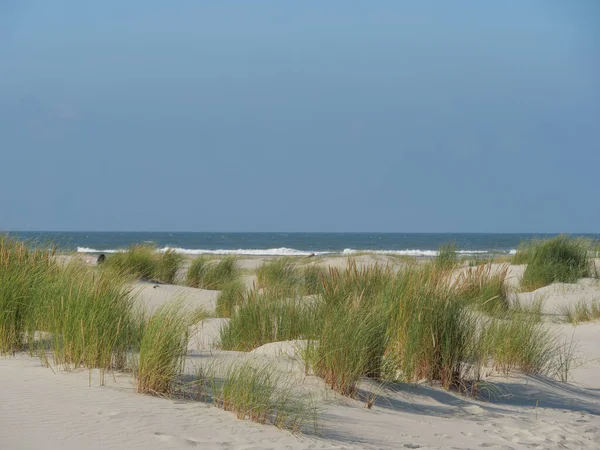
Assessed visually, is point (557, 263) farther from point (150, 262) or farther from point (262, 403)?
point (262, 403)

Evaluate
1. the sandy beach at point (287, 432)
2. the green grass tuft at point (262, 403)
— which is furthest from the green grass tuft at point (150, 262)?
the green grass tuft at point (262, 403)

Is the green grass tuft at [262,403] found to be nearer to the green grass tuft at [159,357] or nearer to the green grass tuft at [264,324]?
the green grass tuft at [159,357]

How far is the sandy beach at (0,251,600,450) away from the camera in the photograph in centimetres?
390

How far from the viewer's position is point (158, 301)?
11.9 meters

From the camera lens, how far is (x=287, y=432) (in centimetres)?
417

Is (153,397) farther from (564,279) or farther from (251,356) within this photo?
(564,279)

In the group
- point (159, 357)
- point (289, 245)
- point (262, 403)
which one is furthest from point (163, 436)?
point (289, 245)

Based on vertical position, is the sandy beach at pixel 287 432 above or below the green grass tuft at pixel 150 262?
below

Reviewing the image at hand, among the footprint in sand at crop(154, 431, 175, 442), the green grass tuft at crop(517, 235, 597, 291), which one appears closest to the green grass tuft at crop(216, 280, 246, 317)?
the green grass tuft at crop(517, 235, 597, 291)

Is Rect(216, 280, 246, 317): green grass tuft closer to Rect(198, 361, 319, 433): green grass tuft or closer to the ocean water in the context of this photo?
Rect(198, 361, 319, 433): green grass tuft

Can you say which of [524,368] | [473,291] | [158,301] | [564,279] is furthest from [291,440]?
[564,279]

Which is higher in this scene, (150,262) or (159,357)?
(150,262)

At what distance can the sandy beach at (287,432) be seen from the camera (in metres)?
3.90

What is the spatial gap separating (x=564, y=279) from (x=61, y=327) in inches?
436
